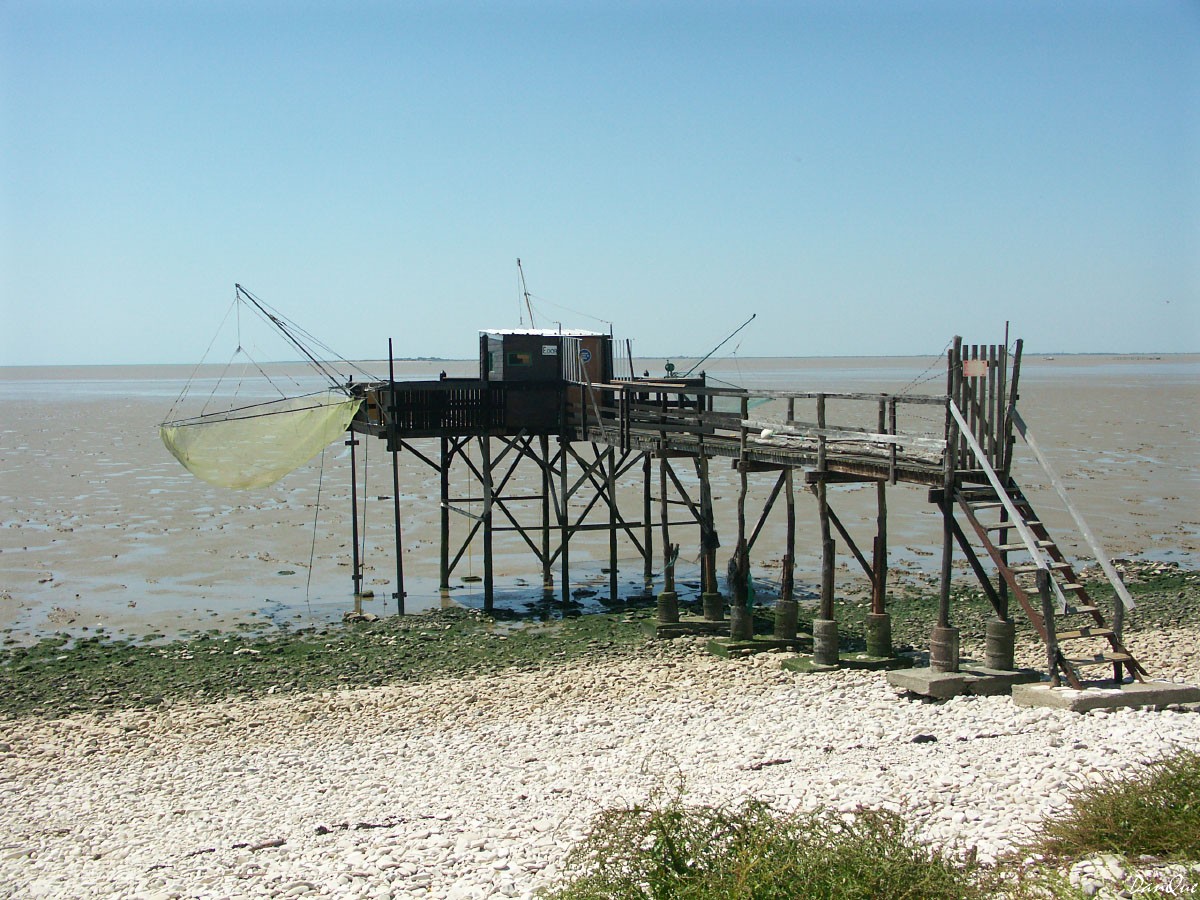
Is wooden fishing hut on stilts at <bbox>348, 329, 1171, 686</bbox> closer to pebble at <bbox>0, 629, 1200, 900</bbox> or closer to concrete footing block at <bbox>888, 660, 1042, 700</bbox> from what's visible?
concrete footing block at <bbox>888, 660, 1042, 700</bbox>

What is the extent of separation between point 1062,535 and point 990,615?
8.73m

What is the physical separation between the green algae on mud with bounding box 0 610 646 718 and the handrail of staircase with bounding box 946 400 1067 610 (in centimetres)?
676

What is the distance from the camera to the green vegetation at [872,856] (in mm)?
6926

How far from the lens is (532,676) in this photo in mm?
15734

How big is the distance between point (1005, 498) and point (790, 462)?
391 centimetres

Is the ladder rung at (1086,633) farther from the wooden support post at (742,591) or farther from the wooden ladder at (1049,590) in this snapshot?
the wooden support post at (742,591)

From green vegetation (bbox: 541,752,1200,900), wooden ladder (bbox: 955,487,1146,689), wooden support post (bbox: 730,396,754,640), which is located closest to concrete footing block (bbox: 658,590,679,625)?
wooden support post (bbox: 730,396,754,640)

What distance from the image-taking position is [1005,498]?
11922 mm

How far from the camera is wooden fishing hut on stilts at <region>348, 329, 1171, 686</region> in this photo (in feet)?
40.2

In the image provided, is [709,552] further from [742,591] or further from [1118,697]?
[1118,697]

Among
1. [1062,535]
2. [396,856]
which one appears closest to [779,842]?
[396,856]

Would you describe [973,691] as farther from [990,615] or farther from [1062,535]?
[1062,535]

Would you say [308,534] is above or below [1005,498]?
below

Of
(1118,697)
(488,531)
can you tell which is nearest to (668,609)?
(488,531)
